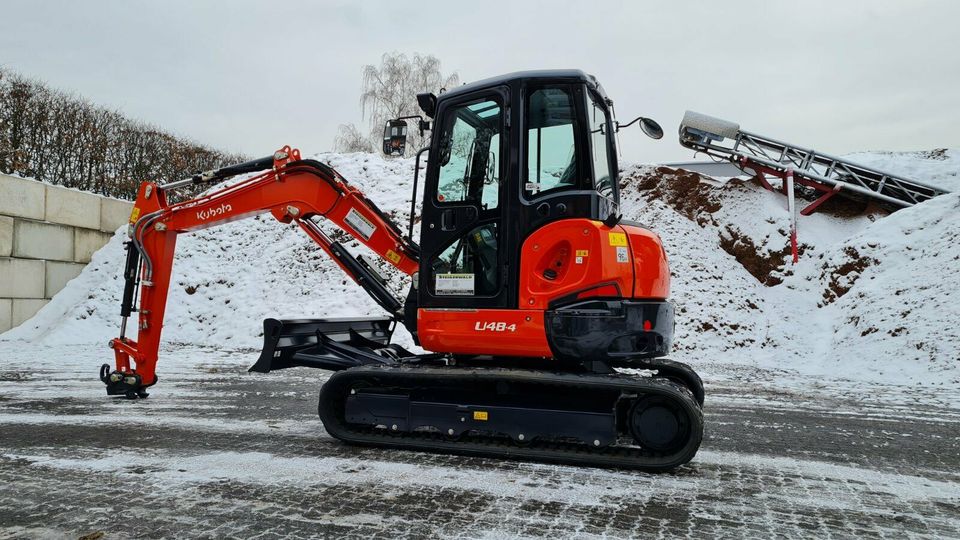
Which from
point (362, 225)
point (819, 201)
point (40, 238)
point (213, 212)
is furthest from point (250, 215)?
point (819, 201)

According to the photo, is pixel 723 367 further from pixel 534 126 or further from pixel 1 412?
pixel 1 412

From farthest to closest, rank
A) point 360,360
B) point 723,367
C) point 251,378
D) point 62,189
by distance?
point 62,189, point 723,367, point 251,378, point 360,360

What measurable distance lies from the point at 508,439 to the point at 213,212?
387 centimetres

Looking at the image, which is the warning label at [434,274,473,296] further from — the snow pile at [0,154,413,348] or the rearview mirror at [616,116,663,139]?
the snow pile at [0,154,413,348]

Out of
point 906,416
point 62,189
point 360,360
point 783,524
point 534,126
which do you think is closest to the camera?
point 783,524

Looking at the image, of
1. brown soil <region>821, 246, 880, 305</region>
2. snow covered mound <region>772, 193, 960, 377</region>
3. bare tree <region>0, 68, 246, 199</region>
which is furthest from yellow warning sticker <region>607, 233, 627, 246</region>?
bare tree <region>0, 68, 246, 199</region>

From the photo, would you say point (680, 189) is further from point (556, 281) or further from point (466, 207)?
point (556, 281)

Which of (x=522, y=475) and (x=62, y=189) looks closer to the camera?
(x=522, y=475)

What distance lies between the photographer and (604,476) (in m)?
4.50

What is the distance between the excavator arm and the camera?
6203mm

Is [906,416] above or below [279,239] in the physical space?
below

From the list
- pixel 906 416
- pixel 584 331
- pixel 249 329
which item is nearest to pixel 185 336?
pixel 249 329

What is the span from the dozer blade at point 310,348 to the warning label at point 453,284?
78 centimetres

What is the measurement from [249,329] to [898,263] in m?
13.5
